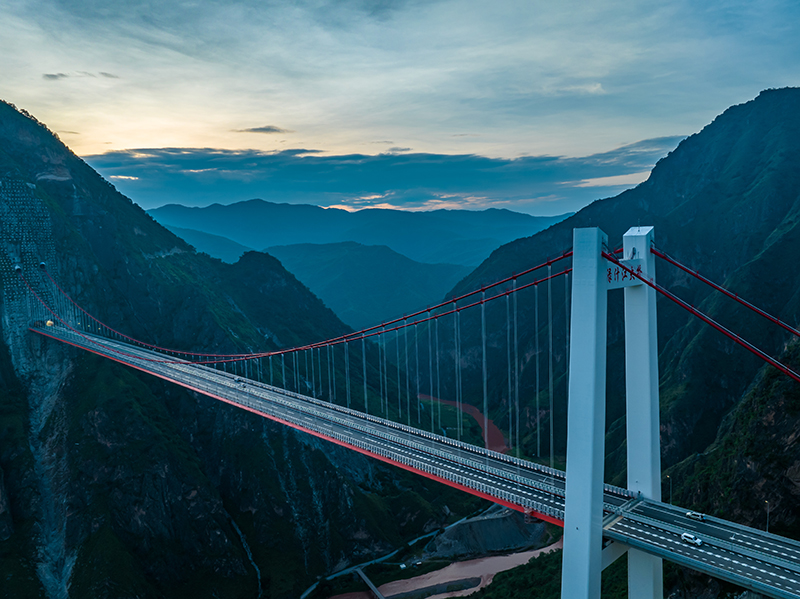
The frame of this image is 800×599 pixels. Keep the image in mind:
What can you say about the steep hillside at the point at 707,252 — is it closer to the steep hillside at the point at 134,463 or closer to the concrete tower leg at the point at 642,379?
the steep hillside at the point at 134,463

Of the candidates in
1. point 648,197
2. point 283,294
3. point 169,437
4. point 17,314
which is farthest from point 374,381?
point 648,197

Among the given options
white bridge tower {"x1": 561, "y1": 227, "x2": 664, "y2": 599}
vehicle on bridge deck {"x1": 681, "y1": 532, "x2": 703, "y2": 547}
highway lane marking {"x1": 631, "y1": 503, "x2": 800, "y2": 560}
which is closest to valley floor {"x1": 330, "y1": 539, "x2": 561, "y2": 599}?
highway lane marking {"x1": 631, "y1": 503, "x2": 800, "y2": 560}

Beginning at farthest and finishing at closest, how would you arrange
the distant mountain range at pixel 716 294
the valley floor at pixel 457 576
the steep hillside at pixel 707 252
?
the steep hillside at pixel 707 252
the valley floor at pixel 457 576
the distant mountain range at pixel 716 294

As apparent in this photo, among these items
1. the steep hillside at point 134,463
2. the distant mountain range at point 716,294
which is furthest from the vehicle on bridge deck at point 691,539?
the steep hillside at point 134,463

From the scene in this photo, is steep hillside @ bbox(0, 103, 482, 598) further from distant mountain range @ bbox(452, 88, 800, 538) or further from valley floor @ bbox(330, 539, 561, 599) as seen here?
distant mountain range @ bbox(452, 88, 800, 538)

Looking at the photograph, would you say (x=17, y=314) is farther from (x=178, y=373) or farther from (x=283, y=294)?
(x=283, y=294)

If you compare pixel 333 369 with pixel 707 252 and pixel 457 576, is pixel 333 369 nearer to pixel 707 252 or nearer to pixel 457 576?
pixel 457 576
